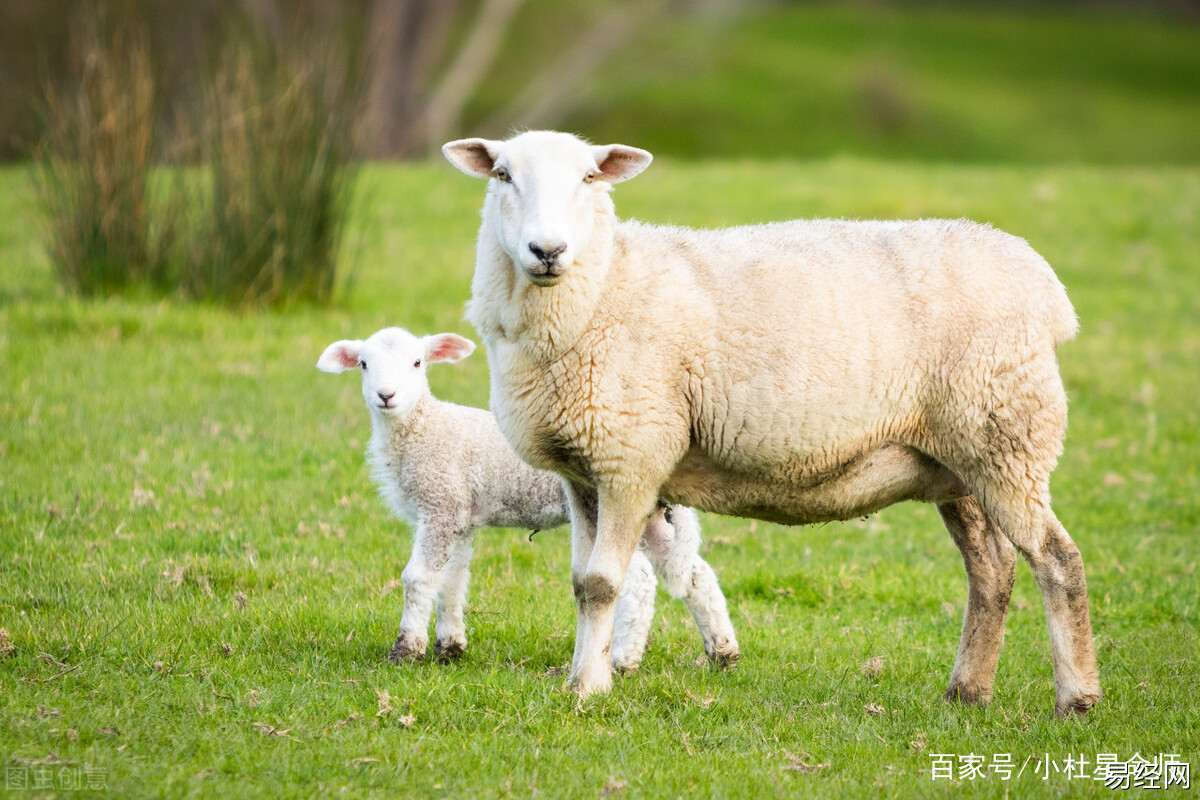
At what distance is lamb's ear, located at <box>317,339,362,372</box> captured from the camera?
5.96 metres

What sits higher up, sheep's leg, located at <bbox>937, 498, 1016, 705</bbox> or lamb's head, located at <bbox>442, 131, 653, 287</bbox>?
lamb's head, located at <bbox>442, 131, 653, 287</bbox>

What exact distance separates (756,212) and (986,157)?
22.9 metres

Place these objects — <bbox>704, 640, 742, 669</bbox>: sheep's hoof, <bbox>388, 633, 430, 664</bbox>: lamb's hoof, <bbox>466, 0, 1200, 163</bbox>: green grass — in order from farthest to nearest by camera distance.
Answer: <bbox>466, 0, 1200, 163</bbox>: green grass → <bbox>704, 640, 742, 669</bbox>: sheep's hoof → <bbox>388, 633, 430, 664</bbox>: lamb's hoof

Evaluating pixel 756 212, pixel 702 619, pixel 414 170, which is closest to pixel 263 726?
pixel 702 619

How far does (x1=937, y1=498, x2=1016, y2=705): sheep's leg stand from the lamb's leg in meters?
1.01

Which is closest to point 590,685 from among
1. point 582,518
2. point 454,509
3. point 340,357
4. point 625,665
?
point 625,665

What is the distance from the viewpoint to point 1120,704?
522 centimetres

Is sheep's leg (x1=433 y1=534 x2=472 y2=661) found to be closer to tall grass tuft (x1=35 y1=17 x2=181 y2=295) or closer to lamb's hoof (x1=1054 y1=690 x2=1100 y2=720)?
lamb's hoof (x1=1054 y1=690 x2=1100 y2=720)

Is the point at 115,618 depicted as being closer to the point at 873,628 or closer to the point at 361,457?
the point at 361,457

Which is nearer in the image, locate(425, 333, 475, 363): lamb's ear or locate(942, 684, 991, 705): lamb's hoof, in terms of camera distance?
locate(942, 684, 991, 705): lamb's hoof

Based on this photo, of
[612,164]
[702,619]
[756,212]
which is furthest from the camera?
[756,212]
